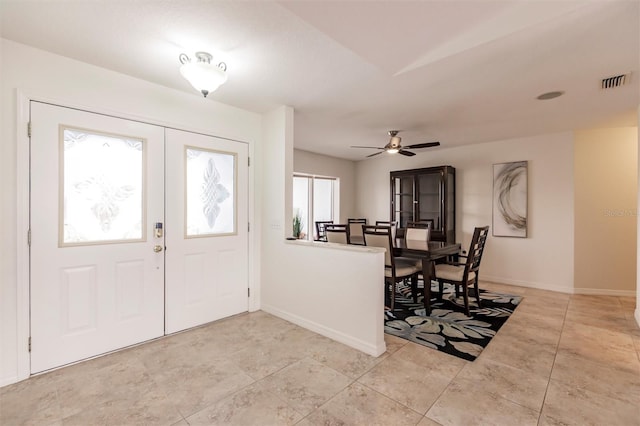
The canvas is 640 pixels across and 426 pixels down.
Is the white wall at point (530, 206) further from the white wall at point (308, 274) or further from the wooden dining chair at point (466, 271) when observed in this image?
the white wall at point (308, 274)

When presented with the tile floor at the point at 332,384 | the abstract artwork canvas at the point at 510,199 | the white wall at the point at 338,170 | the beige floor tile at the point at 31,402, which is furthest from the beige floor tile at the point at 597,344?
the white wall at the point at 338,170

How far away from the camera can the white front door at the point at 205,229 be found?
286 centimetres

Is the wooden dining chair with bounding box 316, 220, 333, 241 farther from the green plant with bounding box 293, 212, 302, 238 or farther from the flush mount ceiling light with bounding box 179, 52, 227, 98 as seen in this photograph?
the flush mount ceiling light with bounding box 179, 52, 227, 98

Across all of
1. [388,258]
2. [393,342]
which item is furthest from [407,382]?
[388,258]

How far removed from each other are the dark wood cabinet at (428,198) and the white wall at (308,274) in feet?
9.90

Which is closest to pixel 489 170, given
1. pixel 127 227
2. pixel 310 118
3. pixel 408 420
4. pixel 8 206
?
pixel 310 118

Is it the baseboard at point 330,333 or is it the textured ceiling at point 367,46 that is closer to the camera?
the textured ceiling at point 367,46

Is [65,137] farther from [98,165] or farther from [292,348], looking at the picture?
[292,348]

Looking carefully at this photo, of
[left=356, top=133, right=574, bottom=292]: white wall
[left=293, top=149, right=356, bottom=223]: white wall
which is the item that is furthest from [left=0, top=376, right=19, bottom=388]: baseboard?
[left=356, top=133, right=574, bottom=292]: white wall

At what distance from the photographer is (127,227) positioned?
2.58m

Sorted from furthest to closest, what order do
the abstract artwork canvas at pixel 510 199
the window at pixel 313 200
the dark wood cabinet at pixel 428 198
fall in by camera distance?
the window at pixel 313 200 → the dark wood cabinet at pixel 428 198 → the abstract artwork canvas at pixel 510 199

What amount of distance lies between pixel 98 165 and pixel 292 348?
229cm

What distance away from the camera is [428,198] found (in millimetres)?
5312

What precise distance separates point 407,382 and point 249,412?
1.09 m
